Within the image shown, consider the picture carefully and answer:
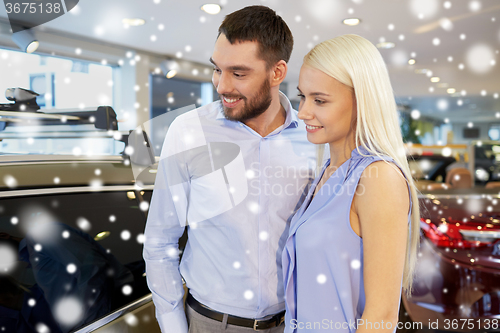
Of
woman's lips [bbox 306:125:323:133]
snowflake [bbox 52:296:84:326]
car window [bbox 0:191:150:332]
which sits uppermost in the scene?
woman's lips [bbox 306:125:323:133]

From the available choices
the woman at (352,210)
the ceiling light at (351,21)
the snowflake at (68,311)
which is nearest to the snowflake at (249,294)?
the woman at (352,210)

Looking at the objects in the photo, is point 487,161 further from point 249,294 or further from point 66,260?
point 66,260

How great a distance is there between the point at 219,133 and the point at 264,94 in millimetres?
195

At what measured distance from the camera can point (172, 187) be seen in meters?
1.23

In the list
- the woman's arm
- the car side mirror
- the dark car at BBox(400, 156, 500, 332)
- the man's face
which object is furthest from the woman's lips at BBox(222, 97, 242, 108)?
the dark car at BBox(400, 156, 500, 332)

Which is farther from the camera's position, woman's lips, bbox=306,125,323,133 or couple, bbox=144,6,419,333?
woman's lips, bbox=306,125,323,133

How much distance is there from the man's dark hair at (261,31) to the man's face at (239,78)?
0.02 metres

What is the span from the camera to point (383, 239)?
2.89 ft

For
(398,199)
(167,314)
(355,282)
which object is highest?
(398,199)

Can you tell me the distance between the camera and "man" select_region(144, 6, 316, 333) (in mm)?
1173

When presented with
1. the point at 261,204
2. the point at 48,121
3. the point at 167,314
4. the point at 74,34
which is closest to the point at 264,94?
the point at 261,204

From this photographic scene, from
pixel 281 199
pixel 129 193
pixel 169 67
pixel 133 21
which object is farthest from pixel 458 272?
pixel 169 67

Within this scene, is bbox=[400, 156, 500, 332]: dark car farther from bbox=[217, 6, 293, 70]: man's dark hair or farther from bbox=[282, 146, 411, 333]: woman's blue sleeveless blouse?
bbox=[217, 6, 293, 70]: man's dark hair

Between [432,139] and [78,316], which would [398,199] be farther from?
[432,139]
